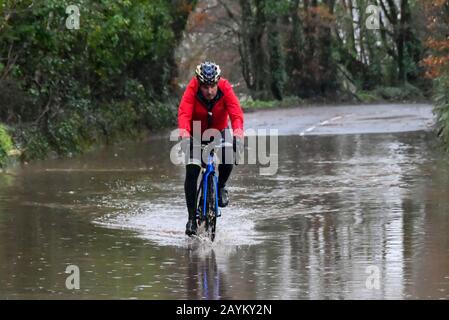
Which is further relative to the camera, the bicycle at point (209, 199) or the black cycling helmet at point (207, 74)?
the bicycle at point (209, 199)

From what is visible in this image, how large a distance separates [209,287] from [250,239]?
2.74 m

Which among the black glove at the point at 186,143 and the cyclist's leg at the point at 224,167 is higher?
the black glove at the point at 186,143

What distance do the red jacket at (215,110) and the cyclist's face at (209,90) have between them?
0.27 ft

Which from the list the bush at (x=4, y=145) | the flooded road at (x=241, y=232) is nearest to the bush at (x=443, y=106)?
the flooded road at (x=241, y=232)

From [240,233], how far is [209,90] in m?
1.78

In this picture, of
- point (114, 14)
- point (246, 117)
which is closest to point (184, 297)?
point (114, 14)

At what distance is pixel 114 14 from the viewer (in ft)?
85.0

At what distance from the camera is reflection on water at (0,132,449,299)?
9555mm

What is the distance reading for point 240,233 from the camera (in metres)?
12.7

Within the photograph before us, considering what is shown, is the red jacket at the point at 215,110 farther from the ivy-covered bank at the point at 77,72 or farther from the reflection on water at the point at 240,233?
the ivy-covered bank at the point at 77,72

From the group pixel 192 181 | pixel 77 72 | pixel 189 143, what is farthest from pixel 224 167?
pixel 77 72

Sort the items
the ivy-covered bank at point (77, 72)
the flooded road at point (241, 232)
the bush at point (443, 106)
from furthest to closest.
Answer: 1. the bush at point (443, 106)
2. the ivy-covered bank at point (77, 72)
3. the flooded road at point (241, 232)

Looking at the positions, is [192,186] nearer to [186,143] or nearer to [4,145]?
[186,143]

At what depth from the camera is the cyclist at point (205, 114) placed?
11.8 meters
